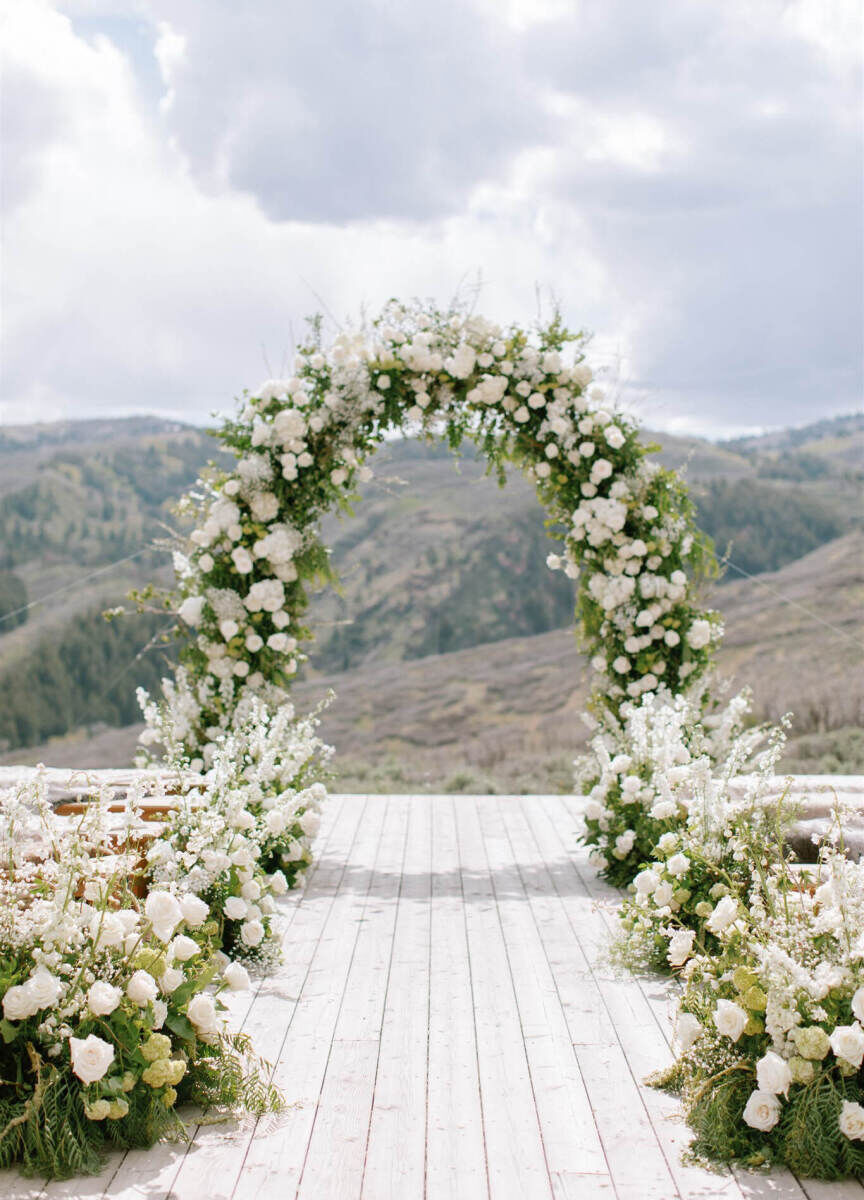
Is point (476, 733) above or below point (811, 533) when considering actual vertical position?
below

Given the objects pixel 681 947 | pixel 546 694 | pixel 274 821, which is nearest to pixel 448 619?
pixel 546 694

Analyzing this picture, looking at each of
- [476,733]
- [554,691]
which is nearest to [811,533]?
[554,691]

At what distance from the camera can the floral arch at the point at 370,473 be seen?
5.82 metres

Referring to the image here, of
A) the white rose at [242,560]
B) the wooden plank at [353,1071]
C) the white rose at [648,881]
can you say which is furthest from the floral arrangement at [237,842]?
the white rose at [648,881]

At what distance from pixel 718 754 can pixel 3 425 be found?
6344 cm

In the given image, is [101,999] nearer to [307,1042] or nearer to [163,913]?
[163,913]

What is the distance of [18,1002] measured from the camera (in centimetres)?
253

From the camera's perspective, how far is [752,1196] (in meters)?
2.40

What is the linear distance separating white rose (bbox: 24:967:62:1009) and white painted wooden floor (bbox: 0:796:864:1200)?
40 cm

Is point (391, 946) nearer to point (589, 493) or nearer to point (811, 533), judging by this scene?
point (589, 493)

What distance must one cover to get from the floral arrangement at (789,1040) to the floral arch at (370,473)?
3.26 m

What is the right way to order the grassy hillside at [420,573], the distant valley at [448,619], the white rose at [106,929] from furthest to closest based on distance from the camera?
1. the grassy hillside at [420,573]
2. the distant valley at [448,619]
3. the white rose at [106,929]

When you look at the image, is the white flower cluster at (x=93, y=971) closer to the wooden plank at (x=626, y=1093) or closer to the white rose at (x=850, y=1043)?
the wooden plank at (x=626, y=1093)

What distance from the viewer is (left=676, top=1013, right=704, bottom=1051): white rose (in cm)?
279
